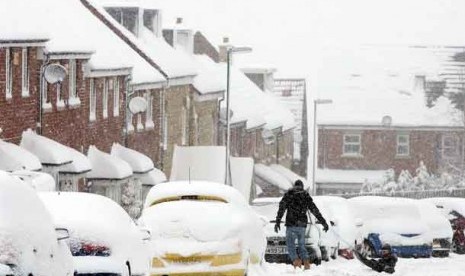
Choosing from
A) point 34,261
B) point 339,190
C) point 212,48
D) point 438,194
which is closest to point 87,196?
point 34,261

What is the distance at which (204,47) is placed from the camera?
7106 cm

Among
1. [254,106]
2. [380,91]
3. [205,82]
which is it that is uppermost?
[380,91]

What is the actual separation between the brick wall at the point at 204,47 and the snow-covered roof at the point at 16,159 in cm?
3869

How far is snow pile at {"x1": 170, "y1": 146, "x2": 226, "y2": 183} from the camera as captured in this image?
49.5 m

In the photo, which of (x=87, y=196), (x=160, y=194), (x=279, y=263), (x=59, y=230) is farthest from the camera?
(x=279, y=263)

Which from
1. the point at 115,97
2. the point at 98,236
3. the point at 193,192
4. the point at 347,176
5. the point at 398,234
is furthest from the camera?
the point at 347,176

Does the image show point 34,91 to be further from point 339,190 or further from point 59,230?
point 339,190

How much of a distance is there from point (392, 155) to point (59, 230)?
6859 centimetres

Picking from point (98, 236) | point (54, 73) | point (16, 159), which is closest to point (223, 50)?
point (54, 73)

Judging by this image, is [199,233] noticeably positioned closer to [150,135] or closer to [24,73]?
[24,73]

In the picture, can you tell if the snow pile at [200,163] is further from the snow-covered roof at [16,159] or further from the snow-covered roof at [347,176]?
the snow-covered roof at [347,176]

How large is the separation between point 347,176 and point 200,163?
29708mm

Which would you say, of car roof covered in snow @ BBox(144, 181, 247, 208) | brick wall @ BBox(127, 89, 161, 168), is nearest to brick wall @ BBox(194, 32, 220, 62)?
brick wall @ BBox(127, 89, 161, 168)

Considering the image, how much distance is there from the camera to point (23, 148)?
107 feet
